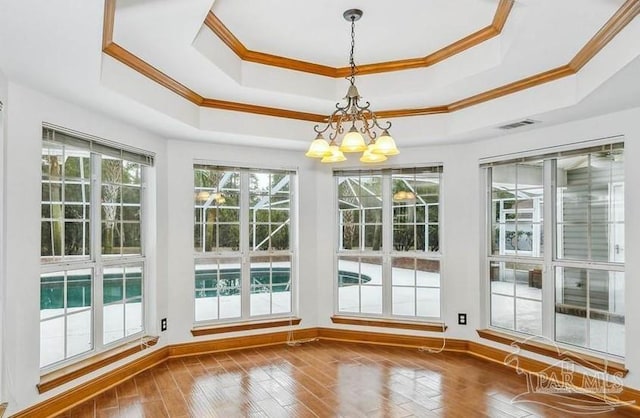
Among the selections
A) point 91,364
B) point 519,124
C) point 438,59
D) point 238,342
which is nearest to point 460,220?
point 519,124

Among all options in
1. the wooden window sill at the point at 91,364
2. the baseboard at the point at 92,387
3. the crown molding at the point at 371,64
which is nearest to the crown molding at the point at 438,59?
the crown molding at the point at 371,64

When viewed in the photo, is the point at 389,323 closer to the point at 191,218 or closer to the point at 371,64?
the point at 191,218

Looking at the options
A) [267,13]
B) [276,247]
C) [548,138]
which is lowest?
[276,247]

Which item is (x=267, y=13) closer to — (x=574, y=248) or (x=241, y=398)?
(x=241, y=398)

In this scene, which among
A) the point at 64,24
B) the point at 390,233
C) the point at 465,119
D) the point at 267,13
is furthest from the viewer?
the point at 390,233

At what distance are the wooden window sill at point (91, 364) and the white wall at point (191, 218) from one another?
77 millimetres

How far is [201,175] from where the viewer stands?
4.73 m

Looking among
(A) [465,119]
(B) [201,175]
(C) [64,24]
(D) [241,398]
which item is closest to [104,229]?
(B) [201,175]

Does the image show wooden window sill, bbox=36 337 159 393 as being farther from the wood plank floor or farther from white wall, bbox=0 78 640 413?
the wood plank floor

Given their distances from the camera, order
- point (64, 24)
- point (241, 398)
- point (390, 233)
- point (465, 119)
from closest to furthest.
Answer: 1. point (64, 24)
2. point (241, 398)
3. point (465, 119)
4. point (390, 233)

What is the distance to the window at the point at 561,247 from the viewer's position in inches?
142

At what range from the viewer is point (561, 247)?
13.1 ft

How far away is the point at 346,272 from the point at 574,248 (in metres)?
2.41

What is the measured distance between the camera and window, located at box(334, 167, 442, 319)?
16.3 feet
